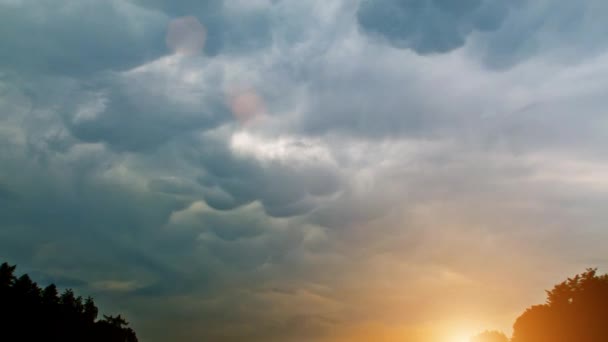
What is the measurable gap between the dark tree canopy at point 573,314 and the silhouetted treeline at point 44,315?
9839cm

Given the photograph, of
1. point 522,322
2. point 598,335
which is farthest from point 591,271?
point 522,322

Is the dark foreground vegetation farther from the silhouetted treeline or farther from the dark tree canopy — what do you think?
the silhouetted treeline

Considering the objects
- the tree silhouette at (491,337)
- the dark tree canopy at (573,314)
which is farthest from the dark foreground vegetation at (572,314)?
the tree silhouette at (491,337)

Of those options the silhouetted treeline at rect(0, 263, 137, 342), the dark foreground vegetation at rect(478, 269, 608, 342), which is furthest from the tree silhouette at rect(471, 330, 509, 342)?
the silhouetted treeline at rect(0, 263, 137, 342)

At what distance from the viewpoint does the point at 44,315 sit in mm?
93312

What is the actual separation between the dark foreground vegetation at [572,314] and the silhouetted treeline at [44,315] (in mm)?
98417

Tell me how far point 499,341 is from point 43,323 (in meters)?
169

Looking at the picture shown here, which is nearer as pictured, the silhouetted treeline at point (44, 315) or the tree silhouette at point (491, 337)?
the silhouetted treeline at point (44, 315)

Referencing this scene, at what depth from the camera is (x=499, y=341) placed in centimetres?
19050

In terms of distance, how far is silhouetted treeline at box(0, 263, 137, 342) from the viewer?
82.0 m

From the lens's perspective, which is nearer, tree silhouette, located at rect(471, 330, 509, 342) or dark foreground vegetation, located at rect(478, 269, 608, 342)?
dark foreground vegetation, located at rect(478, 269, 608, 342)

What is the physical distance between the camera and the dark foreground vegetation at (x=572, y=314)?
268 ft

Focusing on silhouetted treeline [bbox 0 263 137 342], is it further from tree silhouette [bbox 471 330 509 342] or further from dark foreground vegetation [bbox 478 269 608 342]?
tree silhouette [bbox 471 330 509 342]

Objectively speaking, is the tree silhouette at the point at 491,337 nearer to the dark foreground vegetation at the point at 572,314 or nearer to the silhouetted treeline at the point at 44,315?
the dark foreground vegetation at the point at 572,314
